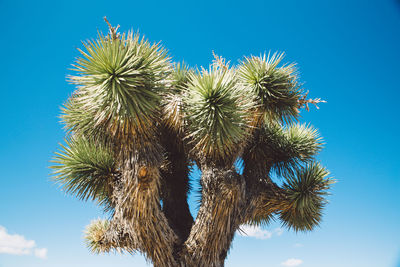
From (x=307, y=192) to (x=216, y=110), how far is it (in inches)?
117

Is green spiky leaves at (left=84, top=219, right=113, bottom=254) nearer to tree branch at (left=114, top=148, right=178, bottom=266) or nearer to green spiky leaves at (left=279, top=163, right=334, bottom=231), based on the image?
tree branch at (left=114, top=148, right=178, bottom=266)

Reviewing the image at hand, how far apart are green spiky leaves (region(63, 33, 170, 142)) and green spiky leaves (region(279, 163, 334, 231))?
135 inches

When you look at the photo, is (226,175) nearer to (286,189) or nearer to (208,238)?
(208,238)

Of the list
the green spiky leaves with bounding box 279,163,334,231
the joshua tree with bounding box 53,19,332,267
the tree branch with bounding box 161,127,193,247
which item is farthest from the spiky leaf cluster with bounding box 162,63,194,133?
the green spiky leaves with bounding box 279,163,334,231

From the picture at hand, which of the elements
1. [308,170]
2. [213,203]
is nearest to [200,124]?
[213,203]

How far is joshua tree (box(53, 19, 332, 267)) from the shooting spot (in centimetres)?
530

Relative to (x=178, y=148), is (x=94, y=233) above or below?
below

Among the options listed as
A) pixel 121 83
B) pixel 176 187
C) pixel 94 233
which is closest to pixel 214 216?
pixel 176 187

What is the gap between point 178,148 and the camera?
720cm

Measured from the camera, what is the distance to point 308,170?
23.8ft

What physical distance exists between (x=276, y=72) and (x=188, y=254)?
3806 millimetres

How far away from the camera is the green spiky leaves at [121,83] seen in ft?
16.6

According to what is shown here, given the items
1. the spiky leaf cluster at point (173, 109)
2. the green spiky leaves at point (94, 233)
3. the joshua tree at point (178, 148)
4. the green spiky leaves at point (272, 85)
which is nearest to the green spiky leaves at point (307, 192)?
the joshua tree at point (178, 148)

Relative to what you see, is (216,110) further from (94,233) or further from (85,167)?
(94,233)
